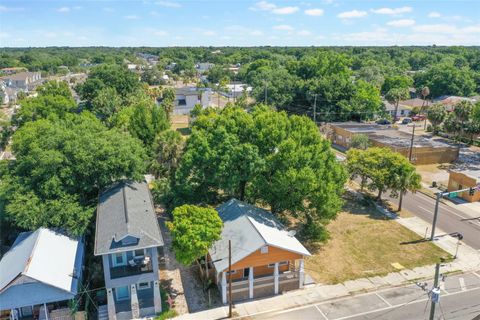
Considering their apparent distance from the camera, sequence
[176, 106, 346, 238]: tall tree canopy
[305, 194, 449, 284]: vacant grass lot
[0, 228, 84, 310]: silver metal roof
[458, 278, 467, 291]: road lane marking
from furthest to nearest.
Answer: [176, 106, 346, 238]: tall tree canopy < [305, 194, 449, 284]: vacant grass lot < [458, 278, 467, 291]: road lane marking < [0, 228, 84, 310]: silver metal roof

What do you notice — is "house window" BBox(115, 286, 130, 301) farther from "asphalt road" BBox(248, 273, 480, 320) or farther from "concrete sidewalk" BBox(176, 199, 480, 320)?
"asphalt road" BBox(248, 273, 480, 320)

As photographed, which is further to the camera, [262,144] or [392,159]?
[392,159]

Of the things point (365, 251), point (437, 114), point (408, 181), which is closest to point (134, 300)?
point (365, 251)

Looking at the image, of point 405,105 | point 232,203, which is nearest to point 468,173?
point 232,203

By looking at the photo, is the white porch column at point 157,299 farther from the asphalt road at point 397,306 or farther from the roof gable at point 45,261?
the asphalt road at point 397,306

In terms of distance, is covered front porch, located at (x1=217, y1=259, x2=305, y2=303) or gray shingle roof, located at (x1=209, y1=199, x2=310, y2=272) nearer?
gray shingle roof, located at (x1=209, y1=199, x2=310, y2=272)

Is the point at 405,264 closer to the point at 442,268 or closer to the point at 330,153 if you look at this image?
the point at 442,268

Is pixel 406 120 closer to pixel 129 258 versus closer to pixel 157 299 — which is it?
pixel 129 258

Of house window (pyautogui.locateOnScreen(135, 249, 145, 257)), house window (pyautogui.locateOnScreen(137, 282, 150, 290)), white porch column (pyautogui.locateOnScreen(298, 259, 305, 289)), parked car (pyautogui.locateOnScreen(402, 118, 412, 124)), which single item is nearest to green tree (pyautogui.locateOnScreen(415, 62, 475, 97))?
parked car (pyautogui.locateOnScreen(402, 118, 412, 124))
